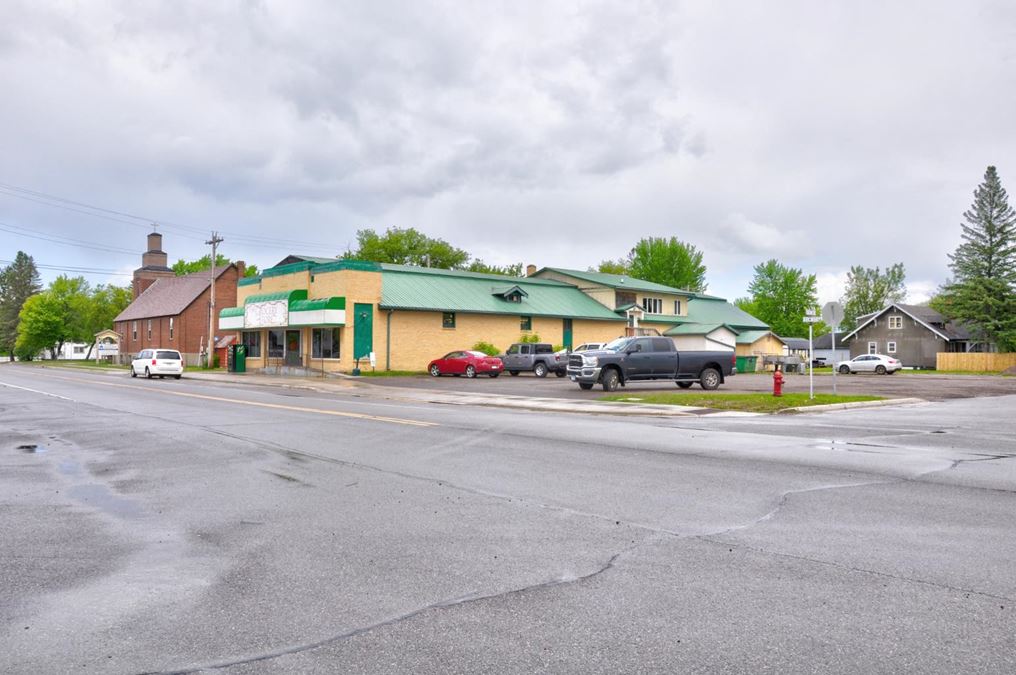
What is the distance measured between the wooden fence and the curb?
1759 inches

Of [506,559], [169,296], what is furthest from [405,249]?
[506,559]

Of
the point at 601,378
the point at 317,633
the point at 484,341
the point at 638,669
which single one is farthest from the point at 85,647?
the point at 484,341

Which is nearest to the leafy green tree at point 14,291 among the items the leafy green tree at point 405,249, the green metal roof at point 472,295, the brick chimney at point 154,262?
the brick chimney at point 154,262

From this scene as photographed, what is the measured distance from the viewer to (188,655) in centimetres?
384

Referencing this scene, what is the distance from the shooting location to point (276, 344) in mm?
47844

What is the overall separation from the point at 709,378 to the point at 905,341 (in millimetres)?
55417

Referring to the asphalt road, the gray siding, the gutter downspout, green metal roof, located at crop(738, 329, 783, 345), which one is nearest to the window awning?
the gutter downspout

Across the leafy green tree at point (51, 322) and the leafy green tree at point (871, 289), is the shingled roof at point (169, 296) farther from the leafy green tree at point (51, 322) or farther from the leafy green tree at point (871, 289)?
the leafy green tree at point (871, 289)

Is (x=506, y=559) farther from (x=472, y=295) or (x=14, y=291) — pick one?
(x=14, y=291)

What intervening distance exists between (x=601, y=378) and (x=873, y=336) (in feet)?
199

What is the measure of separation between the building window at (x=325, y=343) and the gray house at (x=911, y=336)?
58398mm

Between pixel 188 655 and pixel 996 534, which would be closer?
pixel 188 655

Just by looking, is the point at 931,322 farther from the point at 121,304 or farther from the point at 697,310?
the point at 121,304

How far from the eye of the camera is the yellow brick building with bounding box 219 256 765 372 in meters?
42.2
